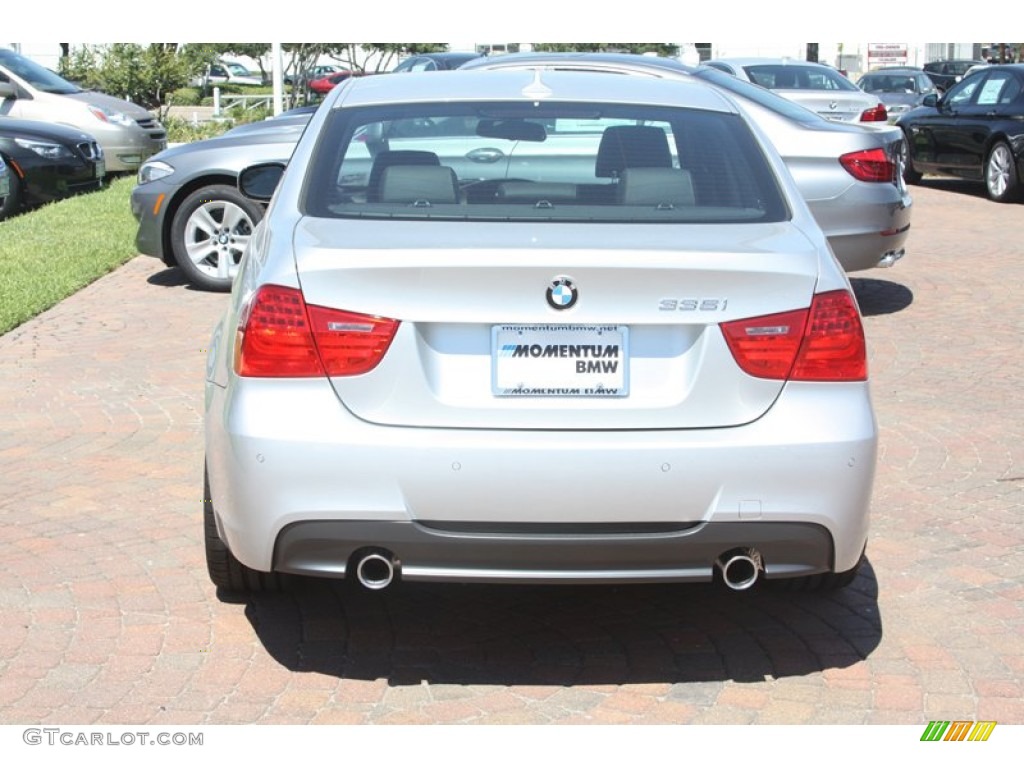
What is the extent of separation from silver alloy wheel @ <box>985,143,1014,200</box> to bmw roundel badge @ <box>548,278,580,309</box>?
14798 millimetres

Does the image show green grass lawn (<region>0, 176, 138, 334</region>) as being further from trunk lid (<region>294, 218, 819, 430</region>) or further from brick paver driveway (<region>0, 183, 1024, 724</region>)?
trunk lid (<region>294, 218, 819, 430</region>)

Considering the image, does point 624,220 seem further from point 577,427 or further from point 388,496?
point 388,496

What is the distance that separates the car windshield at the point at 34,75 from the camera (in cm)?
2042

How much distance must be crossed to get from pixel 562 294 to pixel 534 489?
20.5 inches

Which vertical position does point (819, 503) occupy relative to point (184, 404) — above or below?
above

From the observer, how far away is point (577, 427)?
4016 mm

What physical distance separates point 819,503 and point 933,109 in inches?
660

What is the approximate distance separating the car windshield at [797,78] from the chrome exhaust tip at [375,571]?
551 inches

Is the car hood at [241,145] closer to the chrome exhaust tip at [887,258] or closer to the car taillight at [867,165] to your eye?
the car taillight at [867,165]

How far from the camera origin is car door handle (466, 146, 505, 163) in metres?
5.06

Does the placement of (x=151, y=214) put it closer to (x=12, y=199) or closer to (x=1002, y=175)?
(x=12, y=199)

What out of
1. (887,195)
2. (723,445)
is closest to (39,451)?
(723,445)

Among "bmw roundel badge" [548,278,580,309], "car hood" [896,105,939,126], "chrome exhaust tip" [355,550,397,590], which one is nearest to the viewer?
"bmw roundel badge" [548,278,580,309]

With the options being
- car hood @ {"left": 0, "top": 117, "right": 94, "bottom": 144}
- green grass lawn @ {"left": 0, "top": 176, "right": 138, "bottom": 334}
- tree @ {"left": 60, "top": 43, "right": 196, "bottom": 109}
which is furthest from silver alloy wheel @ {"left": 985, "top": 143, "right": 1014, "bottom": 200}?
tree @ {"left": 60, "top": 43, "right": 196, "bottom": 109}
